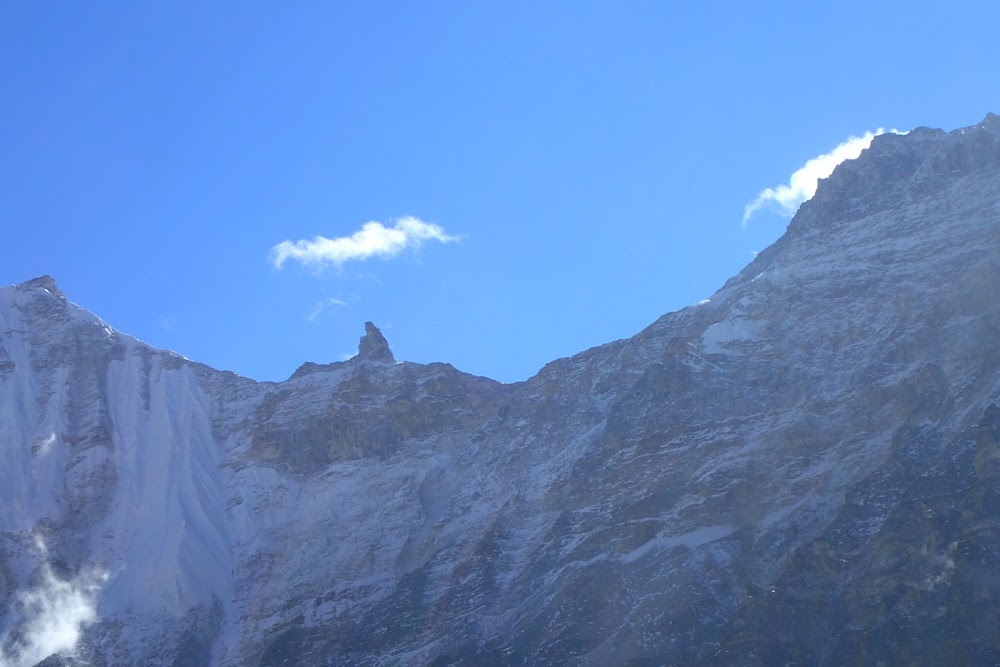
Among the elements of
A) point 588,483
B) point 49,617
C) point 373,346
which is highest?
point 373,346

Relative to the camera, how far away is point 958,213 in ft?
392

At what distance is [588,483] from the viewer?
11038 cm

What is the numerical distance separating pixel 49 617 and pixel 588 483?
135ft

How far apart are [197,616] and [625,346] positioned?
40322 millimetres

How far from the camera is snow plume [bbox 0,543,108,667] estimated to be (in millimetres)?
113438

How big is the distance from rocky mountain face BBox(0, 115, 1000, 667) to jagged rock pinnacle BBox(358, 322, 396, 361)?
30 centimetres

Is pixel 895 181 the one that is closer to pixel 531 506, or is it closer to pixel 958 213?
pixel 958 213

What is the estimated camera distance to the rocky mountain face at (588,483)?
88.6 m

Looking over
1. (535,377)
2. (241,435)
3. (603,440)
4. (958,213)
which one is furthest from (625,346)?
(241,435)

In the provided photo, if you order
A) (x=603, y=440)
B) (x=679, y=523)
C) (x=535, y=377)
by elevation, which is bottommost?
(x=679, y=523)

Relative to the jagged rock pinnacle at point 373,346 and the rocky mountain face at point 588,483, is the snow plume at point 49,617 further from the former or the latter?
the jagged rock pinnacle at point 373,346

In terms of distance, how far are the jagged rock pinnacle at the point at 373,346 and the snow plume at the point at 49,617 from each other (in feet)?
118

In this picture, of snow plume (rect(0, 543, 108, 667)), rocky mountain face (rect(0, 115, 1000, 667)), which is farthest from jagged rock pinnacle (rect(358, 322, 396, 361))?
snow plume (rect(0, 543, 108, 667))

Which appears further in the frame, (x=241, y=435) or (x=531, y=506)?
(x=241, y=435)
